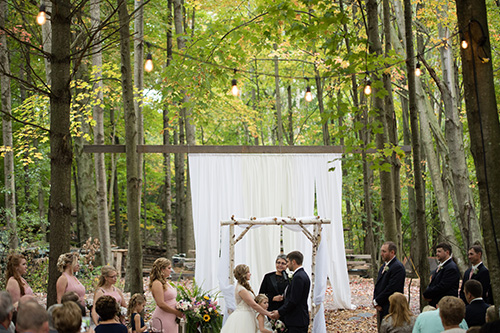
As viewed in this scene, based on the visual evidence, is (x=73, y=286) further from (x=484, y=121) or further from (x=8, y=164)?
(x=8, y=164)

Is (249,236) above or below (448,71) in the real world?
below

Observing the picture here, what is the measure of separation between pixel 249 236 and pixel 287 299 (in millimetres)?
4136

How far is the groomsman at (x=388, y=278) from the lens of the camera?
639 centimetres

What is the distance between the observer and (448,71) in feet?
34.3

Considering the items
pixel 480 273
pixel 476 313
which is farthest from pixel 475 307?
pixel 480 273

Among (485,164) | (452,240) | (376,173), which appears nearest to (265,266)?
(452,240)

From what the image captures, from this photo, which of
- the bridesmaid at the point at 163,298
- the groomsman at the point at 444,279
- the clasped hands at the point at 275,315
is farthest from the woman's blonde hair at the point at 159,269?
the groomsman at the point at 444,279

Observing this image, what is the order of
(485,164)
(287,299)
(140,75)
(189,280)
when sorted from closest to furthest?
(485,164)
(287,299)
(140,75)
(189,280)

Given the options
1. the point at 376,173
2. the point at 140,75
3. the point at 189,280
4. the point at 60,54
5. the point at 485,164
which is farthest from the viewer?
the point at 376,173

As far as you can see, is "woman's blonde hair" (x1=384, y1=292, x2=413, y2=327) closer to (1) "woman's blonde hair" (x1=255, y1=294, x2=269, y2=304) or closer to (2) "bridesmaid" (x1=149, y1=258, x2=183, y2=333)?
(1) "woman's blonde hair" (x1=255, y1=294, x2=269, y2=304)

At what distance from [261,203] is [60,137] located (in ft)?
19.7

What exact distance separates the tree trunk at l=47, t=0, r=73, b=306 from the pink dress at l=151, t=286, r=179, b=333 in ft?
5.27

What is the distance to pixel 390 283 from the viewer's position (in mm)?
6422

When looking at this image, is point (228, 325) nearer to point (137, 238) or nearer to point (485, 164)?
point (137, 238)
